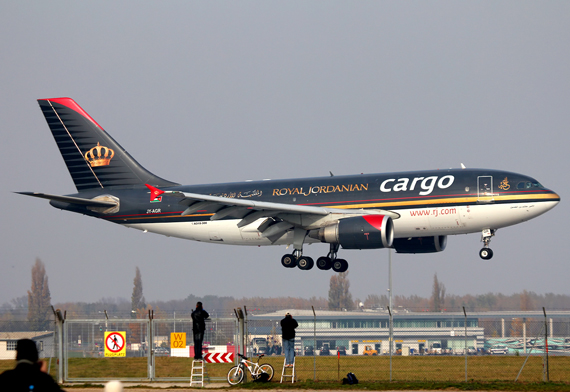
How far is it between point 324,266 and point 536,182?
524 inches

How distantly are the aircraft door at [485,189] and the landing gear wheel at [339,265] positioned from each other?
947 cm

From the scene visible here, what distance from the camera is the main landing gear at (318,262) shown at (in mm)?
41844

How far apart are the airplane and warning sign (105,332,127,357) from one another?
12.2 metres

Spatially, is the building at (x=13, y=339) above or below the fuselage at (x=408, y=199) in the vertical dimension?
below

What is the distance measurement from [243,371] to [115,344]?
4872 millimetres

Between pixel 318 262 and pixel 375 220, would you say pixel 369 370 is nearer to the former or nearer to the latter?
pixel 375 220

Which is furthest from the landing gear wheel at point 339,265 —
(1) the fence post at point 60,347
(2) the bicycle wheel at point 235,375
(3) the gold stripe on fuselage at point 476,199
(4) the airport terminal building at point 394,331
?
(1) the fence post at point 60,347

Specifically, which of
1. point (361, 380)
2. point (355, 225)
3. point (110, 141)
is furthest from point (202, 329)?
point (110, 141)

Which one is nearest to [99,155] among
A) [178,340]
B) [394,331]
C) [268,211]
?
[268,211]

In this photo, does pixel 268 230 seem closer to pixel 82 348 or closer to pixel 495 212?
pixel 495 212

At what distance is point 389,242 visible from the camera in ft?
122

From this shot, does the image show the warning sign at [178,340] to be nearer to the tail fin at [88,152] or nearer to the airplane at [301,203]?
the airplane at [301,203]

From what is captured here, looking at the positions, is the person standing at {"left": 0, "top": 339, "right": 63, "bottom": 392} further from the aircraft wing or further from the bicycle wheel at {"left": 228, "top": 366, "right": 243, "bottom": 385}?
the aircraft wing

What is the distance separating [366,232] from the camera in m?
36.8
